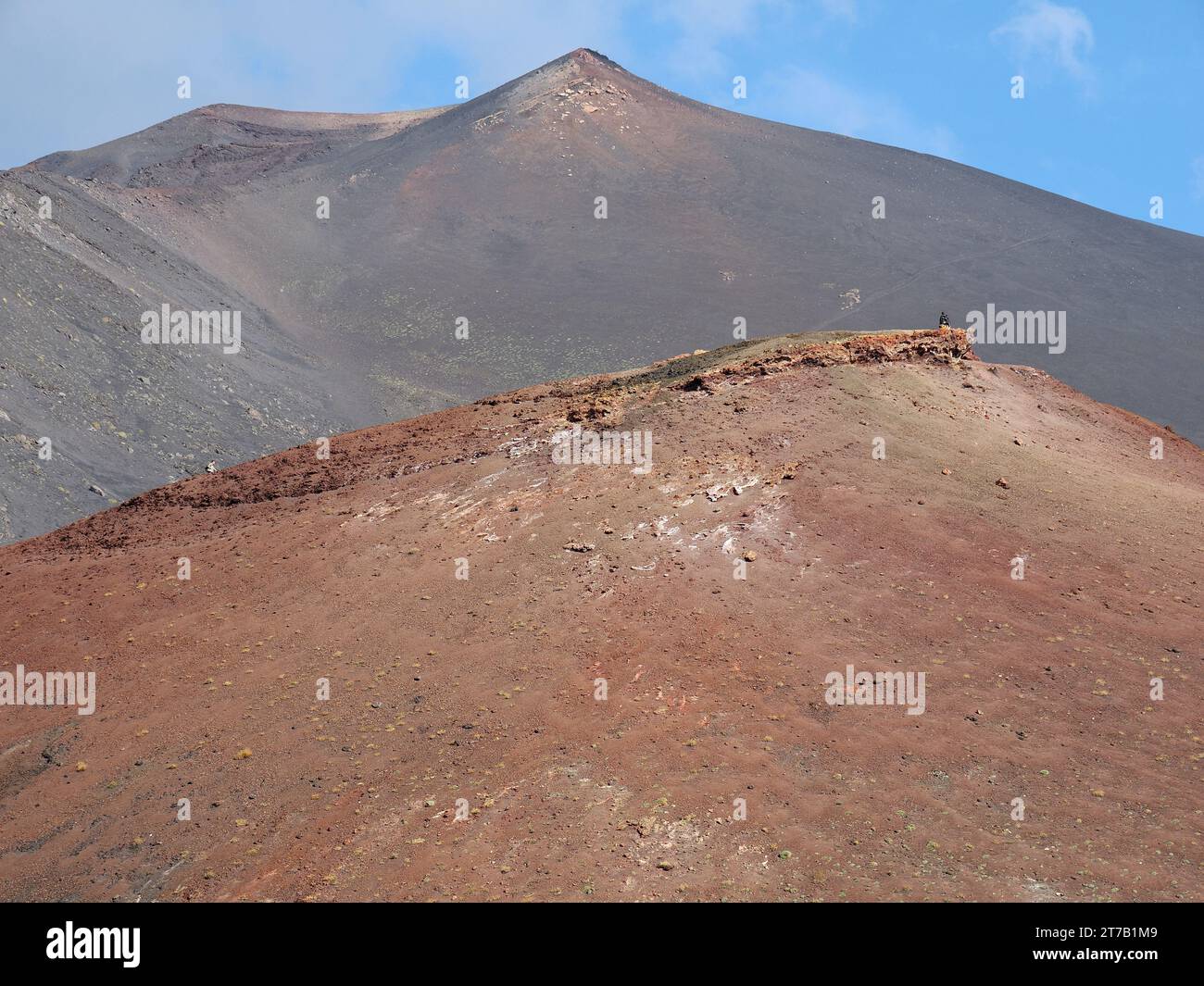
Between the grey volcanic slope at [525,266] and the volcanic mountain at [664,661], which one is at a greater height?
the grey volcanic slope at [525,266]

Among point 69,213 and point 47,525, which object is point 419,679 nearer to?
point 47,525

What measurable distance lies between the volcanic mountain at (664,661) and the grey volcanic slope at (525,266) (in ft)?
46.6

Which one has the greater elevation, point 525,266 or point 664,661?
point 525,266

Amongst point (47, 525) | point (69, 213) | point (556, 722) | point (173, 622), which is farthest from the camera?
point (69, 213)

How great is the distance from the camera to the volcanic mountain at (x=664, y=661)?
10000 millimetres

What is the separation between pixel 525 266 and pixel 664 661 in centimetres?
4432

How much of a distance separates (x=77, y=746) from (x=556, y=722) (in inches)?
228

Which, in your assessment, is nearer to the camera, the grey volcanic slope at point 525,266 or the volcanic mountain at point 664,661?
the volcanic mountain at point 664,661

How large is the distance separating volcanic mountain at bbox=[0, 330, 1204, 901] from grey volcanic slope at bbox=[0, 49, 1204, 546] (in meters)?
14.2

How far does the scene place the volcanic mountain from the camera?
394 inches

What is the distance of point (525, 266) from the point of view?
54625 millimetres
